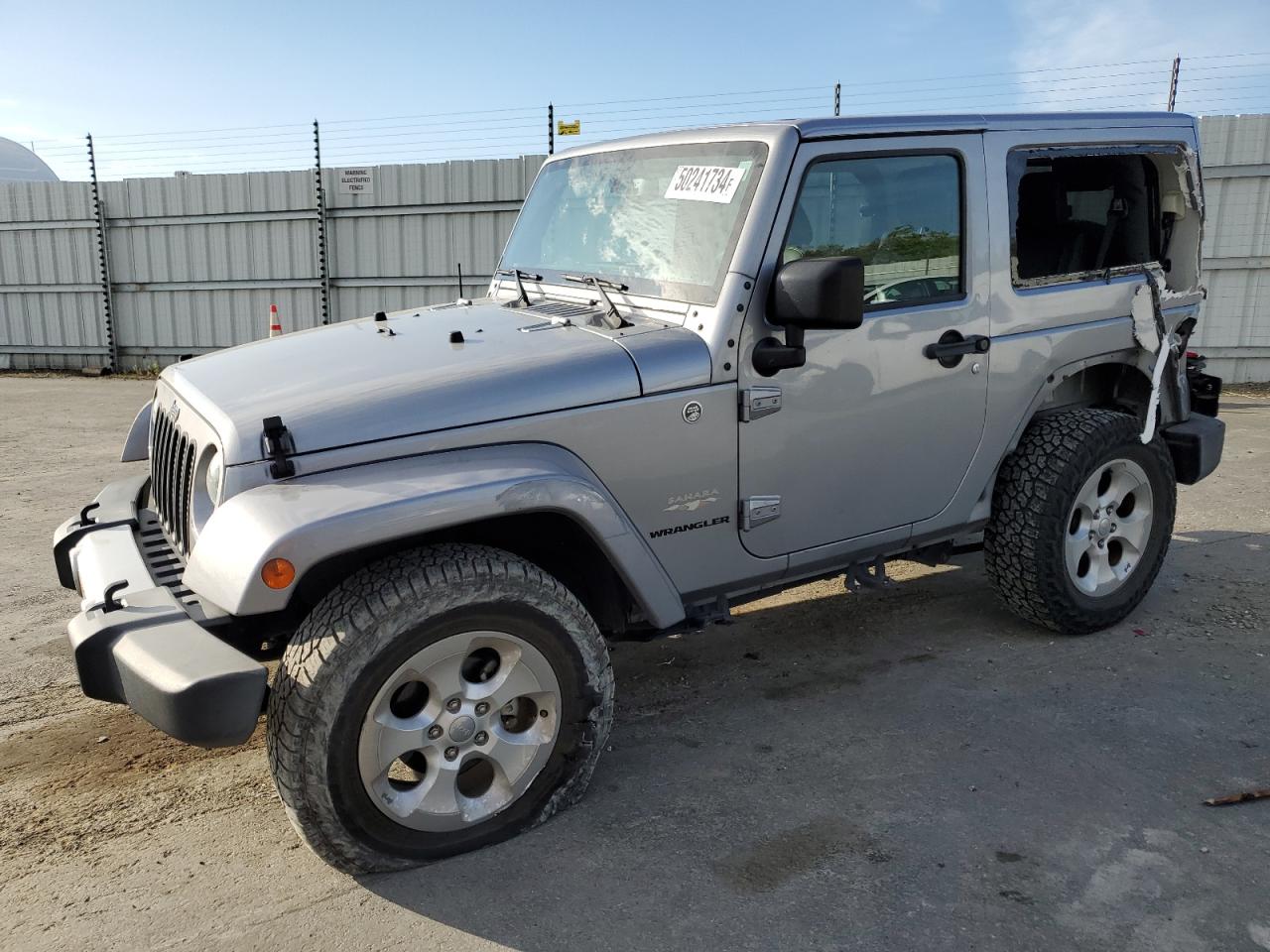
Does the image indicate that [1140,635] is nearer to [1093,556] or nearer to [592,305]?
[1093,556]

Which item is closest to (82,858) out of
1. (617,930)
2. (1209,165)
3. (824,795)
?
(617,930)

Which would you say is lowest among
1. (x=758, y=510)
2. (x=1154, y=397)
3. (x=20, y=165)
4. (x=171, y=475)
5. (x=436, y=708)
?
(x=436, y=708)

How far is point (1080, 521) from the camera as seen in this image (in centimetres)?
425

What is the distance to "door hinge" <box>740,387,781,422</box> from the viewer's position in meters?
3.21

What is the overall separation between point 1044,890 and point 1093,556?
2.01 metres

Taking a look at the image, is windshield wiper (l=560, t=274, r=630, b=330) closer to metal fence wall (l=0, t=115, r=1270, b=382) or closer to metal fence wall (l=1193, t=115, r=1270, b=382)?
metal fence wall (l=0, t=115, r=1270, b=382)

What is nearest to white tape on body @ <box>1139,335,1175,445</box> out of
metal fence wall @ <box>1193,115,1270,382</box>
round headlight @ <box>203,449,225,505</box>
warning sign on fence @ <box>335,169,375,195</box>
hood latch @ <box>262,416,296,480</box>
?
hood latch @ <box>262,416,296,480</box>

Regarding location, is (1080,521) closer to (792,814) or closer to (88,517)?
(792,814)

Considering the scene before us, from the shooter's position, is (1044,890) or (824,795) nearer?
(1044,890)

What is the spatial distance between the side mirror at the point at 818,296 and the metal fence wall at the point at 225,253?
991 cm

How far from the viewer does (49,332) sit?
15.4 meters

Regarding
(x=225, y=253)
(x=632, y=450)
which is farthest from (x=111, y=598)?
(x=225, y=253)

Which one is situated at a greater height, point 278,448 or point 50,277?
point 50,277

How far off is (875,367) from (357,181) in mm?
11444
